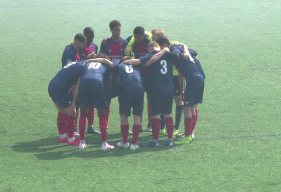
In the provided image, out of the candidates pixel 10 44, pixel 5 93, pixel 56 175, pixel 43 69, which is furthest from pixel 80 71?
pixel 10 44

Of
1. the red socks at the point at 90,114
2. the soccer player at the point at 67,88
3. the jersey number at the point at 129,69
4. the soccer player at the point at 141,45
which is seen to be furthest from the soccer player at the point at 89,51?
the jersey number at the point at 129,69

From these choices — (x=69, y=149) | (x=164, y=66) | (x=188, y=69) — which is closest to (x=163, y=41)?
(x=164, y=66)

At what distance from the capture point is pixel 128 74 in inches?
254

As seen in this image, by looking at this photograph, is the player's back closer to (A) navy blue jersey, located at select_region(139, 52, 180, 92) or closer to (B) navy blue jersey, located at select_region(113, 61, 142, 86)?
(B) navy blue jersey, located at select_region(113, 61, 142, 86)

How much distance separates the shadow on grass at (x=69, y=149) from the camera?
634 cm

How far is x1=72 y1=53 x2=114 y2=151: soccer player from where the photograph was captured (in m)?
6.31

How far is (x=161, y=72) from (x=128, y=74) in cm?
48

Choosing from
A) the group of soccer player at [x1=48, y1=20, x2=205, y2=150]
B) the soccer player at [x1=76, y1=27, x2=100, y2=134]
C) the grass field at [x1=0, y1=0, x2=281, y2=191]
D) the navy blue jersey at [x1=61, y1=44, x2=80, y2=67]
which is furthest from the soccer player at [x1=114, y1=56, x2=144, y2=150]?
the soccer player at [x1=76, y1=27, x2=100, y2=134]

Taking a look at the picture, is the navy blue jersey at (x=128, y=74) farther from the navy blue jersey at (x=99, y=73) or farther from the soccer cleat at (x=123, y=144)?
the soccer cleat at (x=123, y=144)

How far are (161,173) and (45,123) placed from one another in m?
3.10

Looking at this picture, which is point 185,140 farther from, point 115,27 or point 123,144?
point 115,27

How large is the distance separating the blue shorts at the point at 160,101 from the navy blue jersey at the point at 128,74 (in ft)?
1.12

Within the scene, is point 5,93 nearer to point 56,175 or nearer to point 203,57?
point 56,175

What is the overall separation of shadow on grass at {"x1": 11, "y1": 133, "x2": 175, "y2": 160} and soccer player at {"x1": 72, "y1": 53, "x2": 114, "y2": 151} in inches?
5.8
